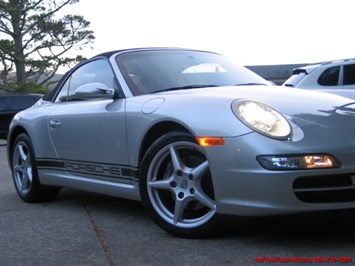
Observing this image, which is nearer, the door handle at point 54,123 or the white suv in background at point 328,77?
the door handle at point 54,123

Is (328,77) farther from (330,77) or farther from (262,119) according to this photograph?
(262,119)

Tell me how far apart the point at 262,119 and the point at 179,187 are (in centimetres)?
72

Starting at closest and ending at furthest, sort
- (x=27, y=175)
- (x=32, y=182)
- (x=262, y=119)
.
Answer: (x=262, y=119), (x=32, y=182), (x=27, y=175)

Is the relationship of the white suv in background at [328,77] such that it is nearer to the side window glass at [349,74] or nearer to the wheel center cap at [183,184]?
the side window glass at [349,74]

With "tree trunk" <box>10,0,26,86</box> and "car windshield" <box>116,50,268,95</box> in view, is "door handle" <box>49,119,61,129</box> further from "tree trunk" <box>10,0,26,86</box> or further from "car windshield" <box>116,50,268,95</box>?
"tree trunk" <box>10,0,26,86</box>

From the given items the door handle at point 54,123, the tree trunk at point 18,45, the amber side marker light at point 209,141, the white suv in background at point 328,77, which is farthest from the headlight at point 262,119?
the tree trunk at point 18,45

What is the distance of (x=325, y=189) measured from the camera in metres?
2.98

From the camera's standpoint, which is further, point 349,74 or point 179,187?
point 349,74

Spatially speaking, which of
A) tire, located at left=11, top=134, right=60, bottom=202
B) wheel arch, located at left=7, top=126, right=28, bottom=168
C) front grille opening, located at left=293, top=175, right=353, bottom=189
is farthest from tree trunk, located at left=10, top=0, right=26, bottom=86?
front grille opening, located at left=293, top=175, right=353, bottom=189

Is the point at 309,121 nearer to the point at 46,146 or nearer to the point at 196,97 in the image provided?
the point at 196,97

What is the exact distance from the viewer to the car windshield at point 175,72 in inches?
161

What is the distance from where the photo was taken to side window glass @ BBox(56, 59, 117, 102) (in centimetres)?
442

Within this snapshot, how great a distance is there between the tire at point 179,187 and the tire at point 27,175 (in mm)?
1887

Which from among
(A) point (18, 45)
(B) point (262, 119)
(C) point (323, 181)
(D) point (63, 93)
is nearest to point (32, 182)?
(D) point (63, 93)
